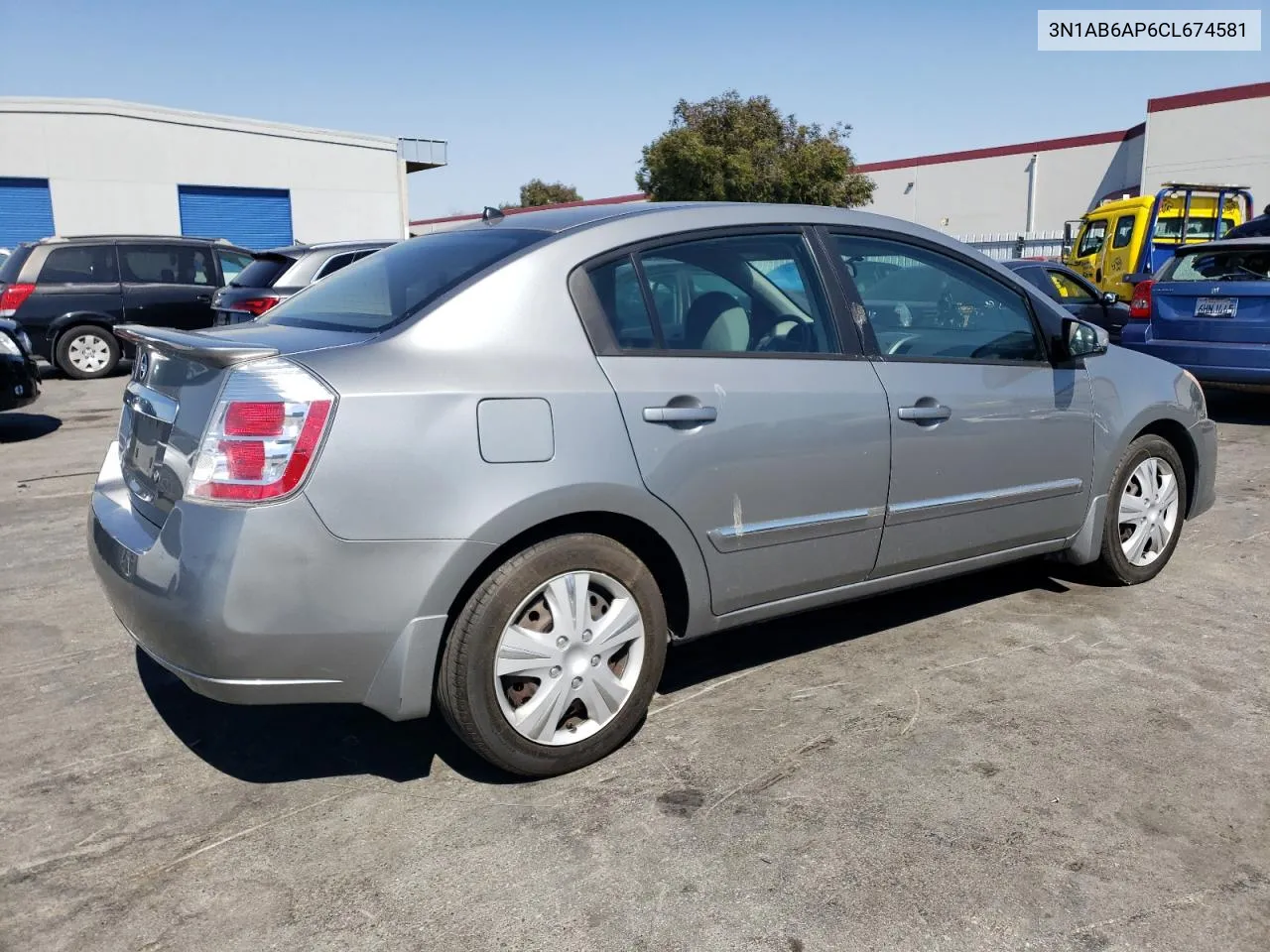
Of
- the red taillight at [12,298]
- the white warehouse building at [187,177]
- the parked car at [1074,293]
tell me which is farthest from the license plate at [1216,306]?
the white warehouse building at [187,177]

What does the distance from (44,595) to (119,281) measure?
32.4 ft

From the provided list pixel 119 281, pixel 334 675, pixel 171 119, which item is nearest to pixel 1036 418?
pixel 334 675

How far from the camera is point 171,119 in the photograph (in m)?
28.9

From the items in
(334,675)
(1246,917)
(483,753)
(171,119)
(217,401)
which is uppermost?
(171,119)

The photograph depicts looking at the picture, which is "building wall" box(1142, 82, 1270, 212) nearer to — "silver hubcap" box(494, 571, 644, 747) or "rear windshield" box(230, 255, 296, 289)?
"rear windshield" box(230, 255, 296, 289)

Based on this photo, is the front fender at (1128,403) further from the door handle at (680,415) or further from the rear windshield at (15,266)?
the rear windshield at (15,266)

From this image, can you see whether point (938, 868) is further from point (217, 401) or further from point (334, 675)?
point (217, 401)

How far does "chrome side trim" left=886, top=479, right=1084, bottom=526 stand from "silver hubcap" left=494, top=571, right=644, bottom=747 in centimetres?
110

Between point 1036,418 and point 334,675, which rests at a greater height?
point 1036,418

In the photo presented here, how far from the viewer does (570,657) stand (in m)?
3.00

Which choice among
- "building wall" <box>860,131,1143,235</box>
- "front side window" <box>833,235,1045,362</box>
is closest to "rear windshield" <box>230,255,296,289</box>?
"front side window" <box>833,235,1045,362</box>

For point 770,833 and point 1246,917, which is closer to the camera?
point 1246,917

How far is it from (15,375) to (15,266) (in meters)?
5.28

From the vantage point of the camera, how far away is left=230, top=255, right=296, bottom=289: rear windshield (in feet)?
34.6
